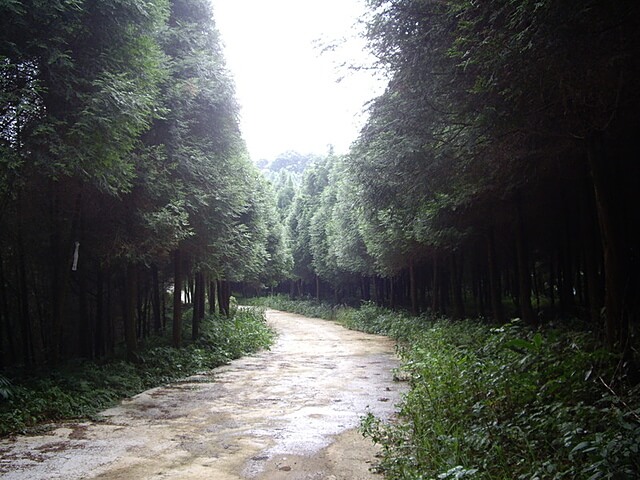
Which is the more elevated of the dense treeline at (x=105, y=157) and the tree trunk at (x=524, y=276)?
the dense treeline at (x=105, y=157)

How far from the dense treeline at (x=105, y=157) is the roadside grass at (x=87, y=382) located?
635mm

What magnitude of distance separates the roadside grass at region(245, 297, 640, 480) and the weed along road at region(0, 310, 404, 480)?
2.67 ft

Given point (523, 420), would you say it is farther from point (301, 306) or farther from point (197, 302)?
point (301, 306)

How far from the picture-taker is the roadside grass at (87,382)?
8750 mm

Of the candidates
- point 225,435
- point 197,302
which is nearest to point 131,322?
point 197,302

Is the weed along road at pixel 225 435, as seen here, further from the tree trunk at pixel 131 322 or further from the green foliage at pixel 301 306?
the green foliage at pixel 301 306

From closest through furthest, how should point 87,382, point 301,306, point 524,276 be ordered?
point 87,382 < point 524,276 < point 301,306

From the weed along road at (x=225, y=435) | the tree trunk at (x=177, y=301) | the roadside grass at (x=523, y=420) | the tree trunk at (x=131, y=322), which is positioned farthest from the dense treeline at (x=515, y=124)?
the tree trunk at (x=177, y=301)

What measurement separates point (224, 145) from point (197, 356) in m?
6.57

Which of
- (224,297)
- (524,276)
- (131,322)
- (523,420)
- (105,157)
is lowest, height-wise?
(523,420)

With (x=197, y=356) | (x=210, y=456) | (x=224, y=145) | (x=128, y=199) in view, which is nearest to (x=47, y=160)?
(x=128, y=199)

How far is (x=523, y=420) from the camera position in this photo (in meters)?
5.39

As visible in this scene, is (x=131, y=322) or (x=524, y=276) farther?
(x=131, y=322)

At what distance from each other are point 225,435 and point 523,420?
4535 millimetres
